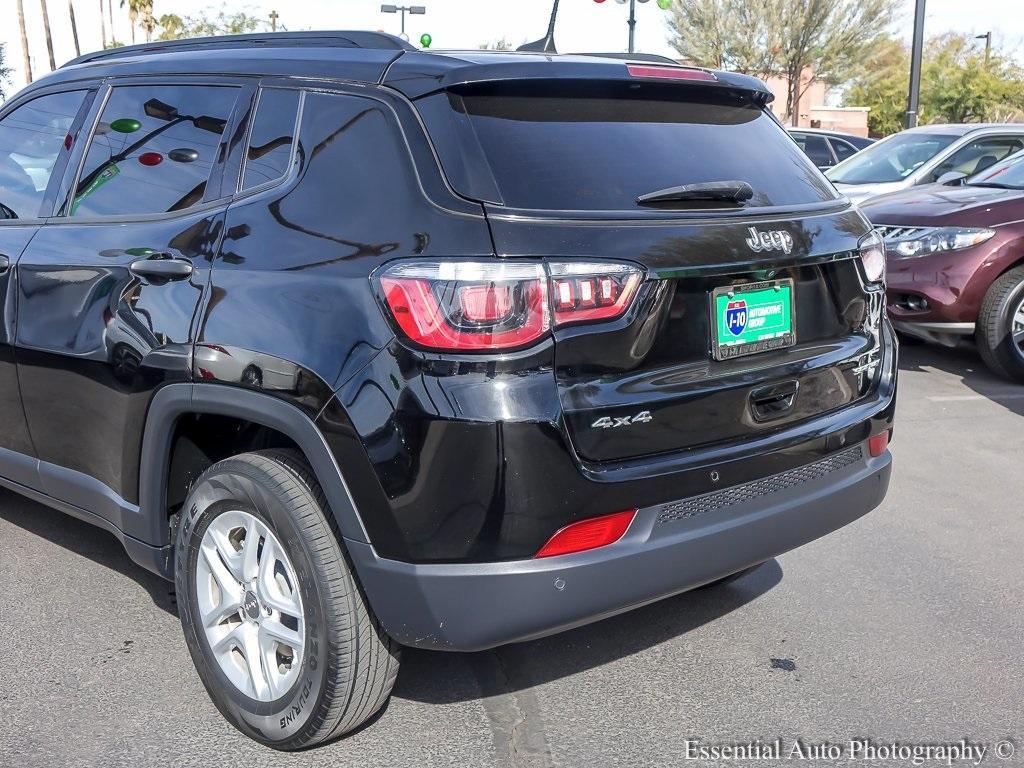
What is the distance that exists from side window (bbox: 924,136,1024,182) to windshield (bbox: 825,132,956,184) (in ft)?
0.52

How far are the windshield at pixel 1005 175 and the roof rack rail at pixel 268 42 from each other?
20.5 ft

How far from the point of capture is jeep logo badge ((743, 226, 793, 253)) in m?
2.96

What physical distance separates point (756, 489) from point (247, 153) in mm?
1702

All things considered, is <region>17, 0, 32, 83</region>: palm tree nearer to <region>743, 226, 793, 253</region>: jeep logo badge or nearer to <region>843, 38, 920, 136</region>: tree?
<region>843, 38, 920, 136</region>: tree

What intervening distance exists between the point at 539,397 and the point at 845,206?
1410 millimetres

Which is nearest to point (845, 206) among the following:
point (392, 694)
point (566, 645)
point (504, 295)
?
point (504, 295)

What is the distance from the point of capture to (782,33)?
40.5 metres

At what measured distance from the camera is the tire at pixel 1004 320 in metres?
7.37

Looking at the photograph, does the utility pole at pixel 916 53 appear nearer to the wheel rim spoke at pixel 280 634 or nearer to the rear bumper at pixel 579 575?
the rear bumper at pixel 579 575

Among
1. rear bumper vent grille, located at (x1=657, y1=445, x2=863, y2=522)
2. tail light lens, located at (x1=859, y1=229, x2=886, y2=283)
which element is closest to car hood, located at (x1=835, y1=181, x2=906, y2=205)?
tail light lens, located at (x1=859, y1=229, x2=886, y2=283)

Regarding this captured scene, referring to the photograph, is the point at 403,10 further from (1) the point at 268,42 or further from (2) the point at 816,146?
(1) the point at 268,42

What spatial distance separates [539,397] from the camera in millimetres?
2555

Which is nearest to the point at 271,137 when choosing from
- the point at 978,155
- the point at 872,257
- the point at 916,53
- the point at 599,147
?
the point at 599,147

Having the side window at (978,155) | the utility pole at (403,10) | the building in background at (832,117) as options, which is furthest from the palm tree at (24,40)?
the side window at (978,155)
